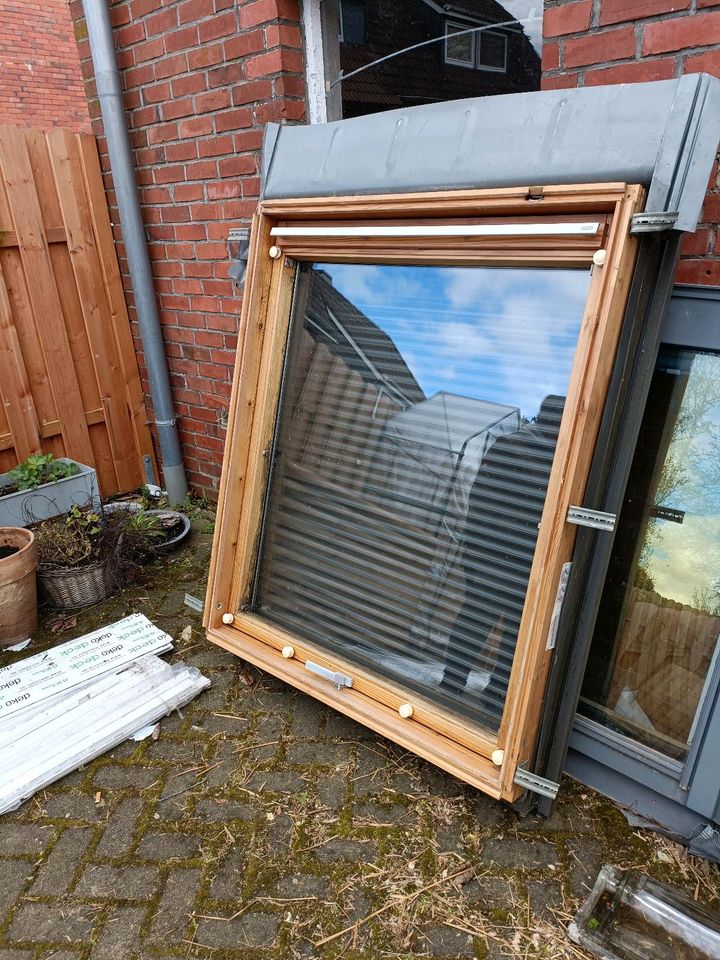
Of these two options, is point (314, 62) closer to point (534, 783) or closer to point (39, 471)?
point (39, 471)

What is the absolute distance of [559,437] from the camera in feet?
5.03

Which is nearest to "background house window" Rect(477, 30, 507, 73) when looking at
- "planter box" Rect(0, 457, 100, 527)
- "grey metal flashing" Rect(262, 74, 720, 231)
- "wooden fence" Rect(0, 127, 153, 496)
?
"grey metal flashing" Rect(262, 74, 720, 231)

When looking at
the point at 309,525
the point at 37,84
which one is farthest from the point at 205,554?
the point at 37,84

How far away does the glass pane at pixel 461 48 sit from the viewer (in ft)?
12.6

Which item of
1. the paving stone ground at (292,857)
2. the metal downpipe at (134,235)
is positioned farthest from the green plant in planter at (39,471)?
the paving stone ground at (292,857)

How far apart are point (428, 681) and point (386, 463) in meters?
0.66

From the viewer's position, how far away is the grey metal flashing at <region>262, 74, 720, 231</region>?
140 centimetres

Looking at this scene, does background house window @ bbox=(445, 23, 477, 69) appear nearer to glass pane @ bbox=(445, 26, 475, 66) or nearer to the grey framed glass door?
glass pane @ bbox=(445, 26, 475, 66)

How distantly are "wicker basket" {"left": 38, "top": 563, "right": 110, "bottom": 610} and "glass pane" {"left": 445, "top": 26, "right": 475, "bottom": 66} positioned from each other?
11.5ft

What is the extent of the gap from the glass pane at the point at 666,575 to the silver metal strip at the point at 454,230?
1.50 ft

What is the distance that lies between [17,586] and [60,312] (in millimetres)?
1576

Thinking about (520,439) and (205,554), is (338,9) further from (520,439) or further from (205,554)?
(205,554)

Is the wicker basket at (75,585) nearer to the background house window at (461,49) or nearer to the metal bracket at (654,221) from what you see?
the metal bracket at (654,221)

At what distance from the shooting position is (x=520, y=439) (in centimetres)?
178
